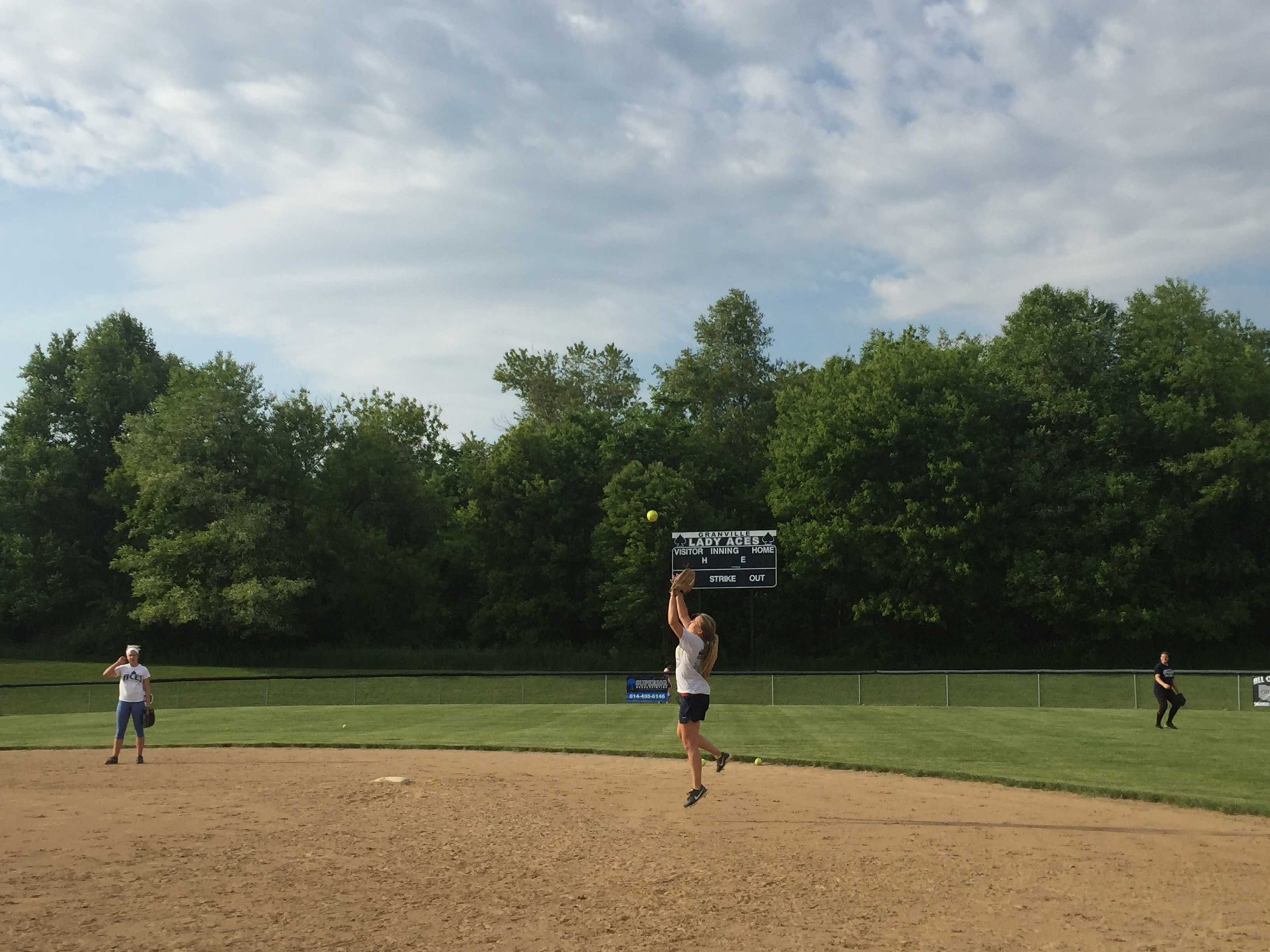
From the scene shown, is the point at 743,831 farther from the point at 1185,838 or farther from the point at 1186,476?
the point at 1186,476

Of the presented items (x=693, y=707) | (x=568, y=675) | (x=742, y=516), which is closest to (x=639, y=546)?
(x=742, y=516)

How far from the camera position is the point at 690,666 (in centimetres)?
1198

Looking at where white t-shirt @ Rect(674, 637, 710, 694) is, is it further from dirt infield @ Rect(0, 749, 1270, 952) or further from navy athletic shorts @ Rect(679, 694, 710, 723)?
dirt infield @ Rect(0, 749, 1270, 952)

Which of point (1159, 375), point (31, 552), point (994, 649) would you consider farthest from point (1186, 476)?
point (31, 552)

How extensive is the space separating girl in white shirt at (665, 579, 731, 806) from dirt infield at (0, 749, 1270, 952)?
→ 109 cm

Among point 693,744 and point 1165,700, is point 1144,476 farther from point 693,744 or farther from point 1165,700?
point 693,744

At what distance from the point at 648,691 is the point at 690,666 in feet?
79.8

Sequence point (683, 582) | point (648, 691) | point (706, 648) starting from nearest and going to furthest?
point (683, 582), point (706, 648), point (648, 691)

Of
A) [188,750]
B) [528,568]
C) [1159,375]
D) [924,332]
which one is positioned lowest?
[188,750]

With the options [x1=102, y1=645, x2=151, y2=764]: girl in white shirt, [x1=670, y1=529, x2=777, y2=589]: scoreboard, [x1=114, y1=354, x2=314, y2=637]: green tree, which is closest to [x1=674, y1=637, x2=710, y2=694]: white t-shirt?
[x1=102, y1=645, x2=151, y2=764]: girl in white shirt

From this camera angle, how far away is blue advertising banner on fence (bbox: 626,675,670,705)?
117 feet

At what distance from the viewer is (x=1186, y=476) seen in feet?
173

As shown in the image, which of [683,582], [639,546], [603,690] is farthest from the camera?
[639,546]

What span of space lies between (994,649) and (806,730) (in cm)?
3059
